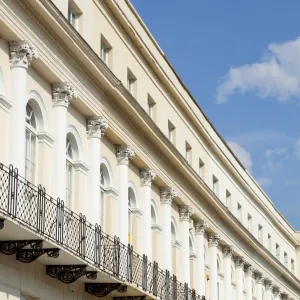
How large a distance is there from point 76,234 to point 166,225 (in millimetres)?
10876

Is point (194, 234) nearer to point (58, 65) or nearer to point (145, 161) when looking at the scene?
point (145, 161)

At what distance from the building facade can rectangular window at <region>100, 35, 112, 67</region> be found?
3cm

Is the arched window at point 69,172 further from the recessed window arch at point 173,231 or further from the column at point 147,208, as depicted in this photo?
the recessed window arch at point 173,231

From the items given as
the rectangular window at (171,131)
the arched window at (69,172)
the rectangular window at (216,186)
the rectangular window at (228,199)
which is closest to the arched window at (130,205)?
the arched window at (69,172)

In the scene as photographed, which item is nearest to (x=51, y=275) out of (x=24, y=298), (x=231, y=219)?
(x=24, y=298)

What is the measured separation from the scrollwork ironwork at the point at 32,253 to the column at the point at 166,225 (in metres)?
12.8

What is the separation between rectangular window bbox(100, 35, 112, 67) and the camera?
2884 centimetres

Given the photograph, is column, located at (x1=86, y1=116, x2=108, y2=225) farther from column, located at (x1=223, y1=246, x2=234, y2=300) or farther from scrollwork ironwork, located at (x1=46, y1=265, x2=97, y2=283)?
column, located at (x1=223, y1=246, x2=234, y2=300)

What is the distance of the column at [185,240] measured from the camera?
36.3 meters

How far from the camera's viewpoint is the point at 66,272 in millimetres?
23125

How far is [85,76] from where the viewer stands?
2623cm

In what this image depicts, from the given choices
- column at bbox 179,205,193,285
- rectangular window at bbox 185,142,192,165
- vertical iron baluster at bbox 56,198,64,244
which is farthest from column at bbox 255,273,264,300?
vertical iron baluster at bbox 56,198,64,244

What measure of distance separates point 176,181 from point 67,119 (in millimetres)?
11070

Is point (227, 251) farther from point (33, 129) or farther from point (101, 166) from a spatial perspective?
point (33, 129)
